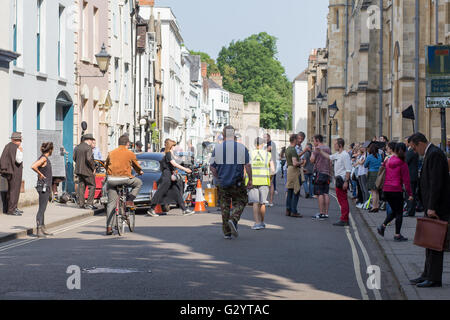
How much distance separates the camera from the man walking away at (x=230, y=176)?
1430cm

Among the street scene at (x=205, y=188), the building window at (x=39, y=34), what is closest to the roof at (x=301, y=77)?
the street scene at (x=205, y=188)

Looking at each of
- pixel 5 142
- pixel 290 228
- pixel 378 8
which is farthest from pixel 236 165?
pixel 378 8

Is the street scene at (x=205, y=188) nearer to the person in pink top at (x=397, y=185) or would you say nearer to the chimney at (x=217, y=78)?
Answer: the person in pink top at (x=397, y=185)

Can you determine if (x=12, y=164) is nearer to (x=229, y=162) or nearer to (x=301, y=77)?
(x=229, y=162)

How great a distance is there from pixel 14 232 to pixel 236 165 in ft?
13.4

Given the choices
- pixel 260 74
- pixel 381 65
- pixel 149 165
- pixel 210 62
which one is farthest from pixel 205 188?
pixel 210 62

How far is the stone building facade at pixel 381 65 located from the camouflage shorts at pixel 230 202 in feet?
54.7

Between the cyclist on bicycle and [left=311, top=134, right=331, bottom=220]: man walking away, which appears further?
[left=311, top=134, right=331, bottom=220]: man walking away

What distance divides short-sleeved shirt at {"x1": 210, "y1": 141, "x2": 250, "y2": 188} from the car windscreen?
7.16 m

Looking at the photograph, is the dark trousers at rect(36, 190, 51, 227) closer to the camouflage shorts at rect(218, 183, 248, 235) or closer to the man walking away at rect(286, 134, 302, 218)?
the camouflage shorts at rect(218, 183, 248, 235)

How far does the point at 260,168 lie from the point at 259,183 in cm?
37

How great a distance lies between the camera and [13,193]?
19031mm

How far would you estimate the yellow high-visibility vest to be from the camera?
16.7m

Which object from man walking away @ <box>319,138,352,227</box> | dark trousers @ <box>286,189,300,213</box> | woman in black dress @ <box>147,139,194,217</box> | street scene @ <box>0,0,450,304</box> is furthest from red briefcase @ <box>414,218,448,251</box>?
woman in black dress @ <box>147,139,194,217</box>
